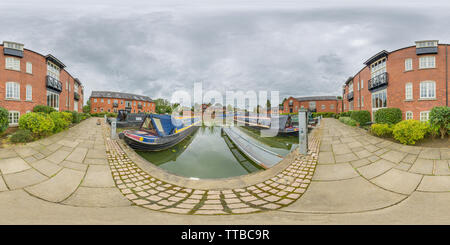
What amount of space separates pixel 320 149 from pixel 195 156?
16.1ft

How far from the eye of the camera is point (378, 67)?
14.4 meters

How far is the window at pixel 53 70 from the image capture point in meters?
15.0

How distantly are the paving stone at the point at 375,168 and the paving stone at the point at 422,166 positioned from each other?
1.28ft

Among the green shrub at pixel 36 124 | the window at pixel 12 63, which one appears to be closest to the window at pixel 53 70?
the window at pixel 12 63

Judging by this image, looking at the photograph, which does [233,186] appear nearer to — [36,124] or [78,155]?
[78,155]

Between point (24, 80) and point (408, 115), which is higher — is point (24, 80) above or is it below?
above

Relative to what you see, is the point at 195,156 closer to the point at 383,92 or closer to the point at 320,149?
the point at 320,149

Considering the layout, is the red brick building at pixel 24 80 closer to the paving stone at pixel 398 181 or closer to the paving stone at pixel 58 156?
the paving stone at pixel 58 156

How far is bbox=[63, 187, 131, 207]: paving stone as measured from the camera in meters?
2.87

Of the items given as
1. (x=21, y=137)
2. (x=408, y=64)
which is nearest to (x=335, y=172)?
(x=21, y=137)

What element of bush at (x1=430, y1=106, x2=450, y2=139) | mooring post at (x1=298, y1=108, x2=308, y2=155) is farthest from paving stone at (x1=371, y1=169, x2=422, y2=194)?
bush at (x1=430, y1=106, x2=450, y2=139)

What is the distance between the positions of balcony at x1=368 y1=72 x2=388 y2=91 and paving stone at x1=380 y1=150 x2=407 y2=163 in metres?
12.0

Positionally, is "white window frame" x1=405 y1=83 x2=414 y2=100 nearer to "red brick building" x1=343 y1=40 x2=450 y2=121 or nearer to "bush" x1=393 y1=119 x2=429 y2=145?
"red brick building" x1=343 y1=40 x2=450 y2=121

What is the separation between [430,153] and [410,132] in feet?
3.23
